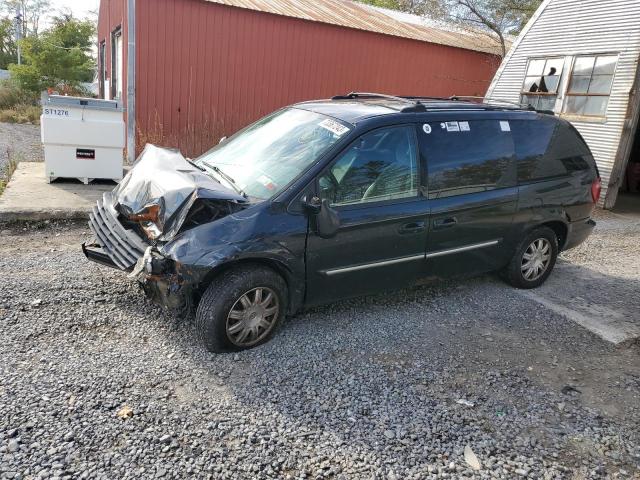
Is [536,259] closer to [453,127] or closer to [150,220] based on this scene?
[453,127]

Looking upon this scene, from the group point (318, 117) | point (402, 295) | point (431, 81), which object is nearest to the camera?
point (318, 117)

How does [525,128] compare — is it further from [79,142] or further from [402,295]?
[79,142]

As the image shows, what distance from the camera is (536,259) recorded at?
16.5 ft

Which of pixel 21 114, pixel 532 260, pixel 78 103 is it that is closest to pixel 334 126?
pixel 532 260

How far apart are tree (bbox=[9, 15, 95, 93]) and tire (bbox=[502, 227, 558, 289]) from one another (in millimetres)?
16606

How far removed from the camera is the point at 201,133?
1046 cm

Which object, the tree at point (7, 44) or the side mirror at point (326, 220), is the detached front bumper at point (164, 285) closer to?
the side mirror at point (326, 220)

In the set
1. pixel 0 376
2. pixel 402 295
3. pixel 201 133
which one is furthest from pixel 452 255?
pixel 201 133

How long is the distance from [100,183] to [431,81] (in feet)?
31.4

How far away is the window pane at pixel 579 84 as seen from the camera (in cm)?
1020

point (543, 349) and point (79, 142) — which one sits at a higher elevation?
point (79, 142)

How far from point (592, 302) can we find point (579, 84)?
23.5 ft

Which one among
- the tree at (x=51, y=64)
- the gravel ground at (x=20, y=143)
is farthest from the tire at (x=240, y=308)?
the tree at (x=51, y=64)

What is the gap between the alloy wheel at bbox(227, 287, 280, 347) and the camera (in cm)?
341
